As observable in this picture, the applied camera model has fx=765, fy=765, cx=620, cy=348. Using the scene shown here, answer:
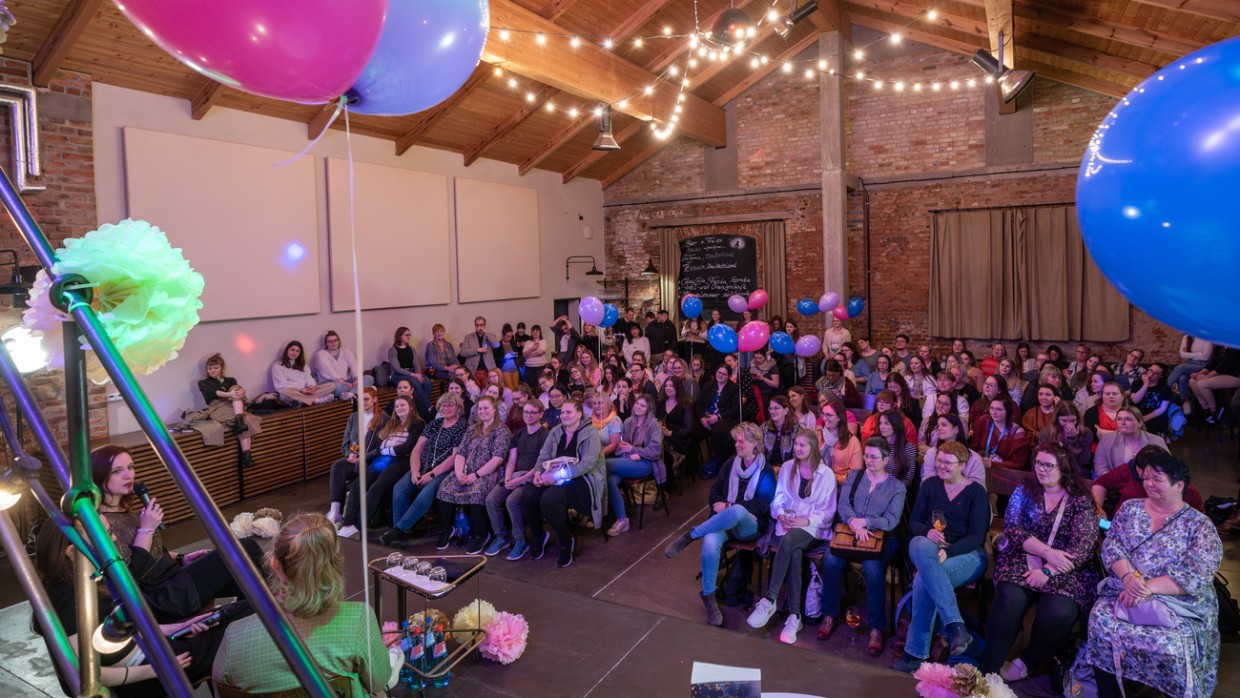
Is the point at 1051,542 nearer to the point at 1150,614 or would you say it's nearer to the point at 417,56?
the point at 1150,614

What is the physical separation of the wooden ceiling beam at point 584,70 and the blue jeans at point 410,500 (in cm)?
394

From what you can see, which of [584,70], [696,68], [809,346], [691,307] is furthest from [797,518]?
[696,68]

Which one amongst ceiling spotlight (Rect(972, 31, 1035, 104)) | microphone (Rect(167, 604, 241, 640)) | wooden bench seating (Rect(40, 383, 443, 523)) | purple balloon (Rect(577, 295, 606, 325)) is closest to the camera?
microphone (Rect(167, 604, 241, 640))

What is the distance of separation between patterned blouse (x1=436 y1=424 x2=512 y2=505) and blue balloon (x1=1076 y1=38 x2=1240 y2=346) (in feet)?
14.4

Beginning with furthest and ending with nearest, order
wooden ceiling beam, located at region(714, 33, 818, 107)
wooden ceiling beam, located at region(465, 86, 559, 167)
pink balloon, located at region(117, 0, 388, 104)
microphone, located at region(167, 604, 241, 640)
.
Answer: wooden ceiling beam, located at region(714, 33, 818, 107)
wooden ceiling beam, located at region(465, 86, 559, 167)
microphone, located at region(167, 604, 241, 640)
pink balloon, located at region(117, 0, 388, 104)

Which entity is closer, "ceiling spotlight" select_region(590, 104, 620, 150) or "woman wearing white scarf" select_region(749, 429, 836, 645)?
"woman wearing white scarf" select_region(749, 429, 836, 645)

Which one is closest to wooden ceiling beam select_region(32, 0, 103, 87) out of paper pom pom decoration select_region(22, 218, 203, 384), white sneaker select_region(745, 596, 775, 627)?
paper pom pom decoration select_region(22, 218, 203, 384)

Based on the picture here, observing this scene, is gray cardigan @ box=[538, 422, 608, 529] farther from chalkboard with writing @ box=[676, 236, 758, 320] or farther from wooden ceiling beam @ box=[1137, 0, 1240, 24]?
chalkboard with writing @ box=[676, 236, 758, 320]

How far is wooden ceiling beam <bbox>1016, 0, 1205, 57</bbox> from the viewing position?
20.7ft

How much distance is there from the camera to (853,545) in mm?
4035

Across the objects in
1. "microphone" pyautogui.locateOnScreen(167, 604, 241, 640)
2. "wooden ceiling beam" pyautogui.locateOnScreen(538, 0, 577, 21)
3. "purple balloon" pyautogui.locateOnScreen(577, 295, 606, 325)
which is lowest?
"microphone" pyautogui.locateOnScreen(167, 604, 241, 640)

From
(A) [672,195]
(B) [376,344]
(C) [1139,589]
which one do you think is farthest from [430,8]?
(A) [672,195]

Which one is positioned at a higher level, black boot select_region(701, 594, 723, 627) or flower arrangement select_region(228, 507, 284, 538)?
flower arrangement select_region(228, 507, 284, 538)

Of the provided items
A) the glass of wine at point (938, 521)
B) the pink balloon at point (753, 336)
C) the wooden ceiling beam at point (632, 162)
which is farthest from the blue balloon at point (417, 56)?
the wooden ceiling beam at point (632, 162)
